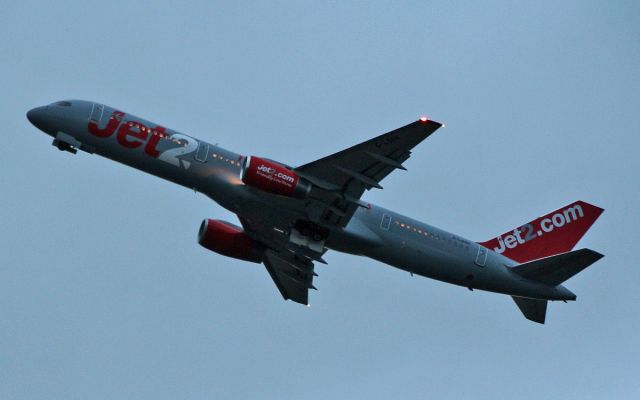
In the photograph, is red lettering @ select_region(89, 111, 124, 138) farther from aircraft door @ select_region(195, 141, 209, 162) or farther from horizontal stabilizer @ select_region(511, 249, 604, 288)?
horizontal stabilizer @ select_region(511, 249, 604, 288)

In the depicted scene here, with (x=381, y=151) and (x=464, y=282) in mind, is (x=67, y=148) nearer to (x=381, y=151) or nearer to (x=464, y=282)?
(x=381, y=151)

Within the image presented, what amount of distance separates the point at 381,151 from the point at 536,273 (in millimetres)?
12846

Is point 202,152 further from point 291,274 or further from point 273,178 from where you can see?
point 291,274

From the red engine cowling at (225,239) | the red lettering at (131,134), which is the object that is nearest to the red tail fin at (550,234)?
the red engine cowling at (225,239)

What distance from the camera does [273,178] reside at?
53344 mm

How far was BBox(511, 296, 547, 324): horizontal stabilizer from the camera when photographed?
60000 millimetres

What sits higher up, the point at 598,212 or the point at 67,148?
the point at 598,212

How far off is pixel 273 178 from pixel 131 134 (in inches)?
331

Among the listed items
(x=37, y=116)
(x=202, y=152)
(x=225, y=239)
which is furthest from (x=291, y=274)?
(x=37, y=116)

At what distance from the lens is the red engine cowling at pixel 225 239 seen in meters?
61.9

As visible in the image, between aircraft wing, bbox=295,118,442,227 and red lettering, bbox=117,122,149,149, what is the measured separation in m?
8.78

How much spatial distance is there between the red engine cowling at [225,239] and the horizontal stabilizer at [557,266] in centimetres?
1654

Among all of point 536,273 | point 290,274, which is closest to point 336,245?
point 290,274

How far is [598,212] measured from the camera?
62.0 meters
